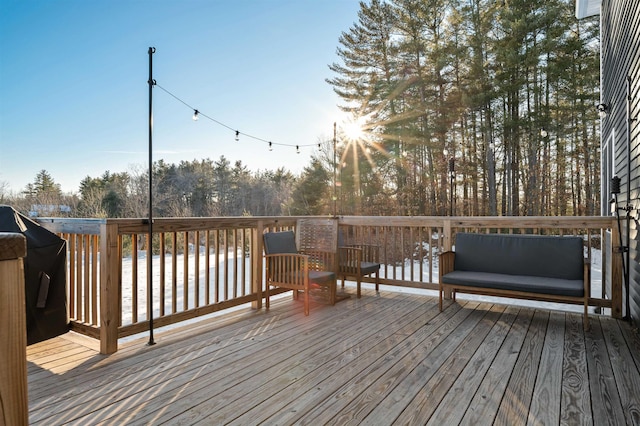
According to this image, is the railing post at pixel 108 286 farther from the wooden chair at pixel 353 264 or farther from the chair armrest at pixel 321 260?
the wooden chair at pixel 353 264

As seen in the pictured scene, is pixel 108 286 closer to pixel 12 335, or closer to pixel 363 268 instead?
pixel 12 335

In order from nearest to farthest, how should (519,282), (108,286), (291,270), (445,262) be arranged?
(108,286) → (519,282) → (291,270) → (445,262)

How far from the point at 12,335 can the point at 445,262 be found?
394 centimetres

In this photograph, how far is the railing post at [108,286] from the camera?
269cm

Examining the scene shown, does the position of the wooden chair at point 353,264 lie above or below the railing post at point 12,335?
below

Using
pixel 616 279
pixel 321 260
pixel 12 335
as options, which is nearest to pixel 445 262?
pixel 321 260

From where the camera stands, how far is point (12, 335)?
25.7 inches

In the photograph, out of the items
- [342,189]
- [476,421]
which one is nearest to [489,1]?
[342,189]

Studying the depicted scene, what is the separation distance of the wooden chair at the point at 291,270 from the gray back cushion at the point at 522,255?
5.10 feet

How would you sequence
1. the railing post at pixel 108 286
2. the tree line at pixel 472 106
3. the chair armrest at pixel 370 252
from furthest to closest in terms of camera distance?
the tree line at pixel 472 106 → the chair armrest at pixel 370 252 → the railing post at pixel 108 286

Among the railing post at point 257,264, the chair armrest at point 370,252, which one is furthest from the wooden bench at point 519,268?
the railing post at point 257,264

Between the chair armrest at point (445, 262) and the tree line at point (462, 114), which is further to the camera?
the tree line at point (462, 114)

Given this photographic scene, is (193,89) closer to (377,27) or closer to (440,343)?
(377,27)

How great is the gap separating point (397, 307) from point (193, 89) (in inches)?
328
